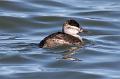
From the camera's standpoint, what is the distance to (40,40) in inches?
742

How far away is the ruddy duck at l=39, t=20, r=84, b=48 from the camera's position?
17.5 meters

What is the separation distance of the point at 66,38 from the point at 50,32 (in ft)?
7.84

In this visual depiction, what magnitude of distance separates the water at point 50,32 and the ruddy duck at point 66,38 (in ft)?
0.70

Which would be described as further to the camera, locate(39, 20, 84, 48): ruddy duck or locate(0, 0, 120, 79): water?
locate(39, 20, 84, 48): ruddy duck

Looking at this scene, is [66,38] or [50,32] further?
[50,32]

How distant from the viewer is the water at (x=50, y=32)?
15.5 meters

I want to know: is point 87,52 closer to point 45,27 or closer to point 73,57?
point 73,57

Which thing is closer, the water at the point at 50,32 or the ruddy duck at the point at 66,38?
the water at the point at 50,32

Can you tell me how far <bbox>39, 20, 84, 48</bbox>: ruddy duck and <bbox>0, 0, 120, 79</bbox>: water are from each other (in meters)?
0.21

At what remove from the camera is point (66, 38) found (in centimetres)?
1792

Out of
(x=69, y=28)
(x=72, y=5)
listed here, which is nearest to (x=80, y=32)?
(x=69, y=28)

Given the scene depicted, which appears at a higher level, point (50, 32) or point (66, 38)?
point (66, 38)

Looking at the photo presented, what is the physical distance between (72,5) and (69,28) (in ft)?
18.0

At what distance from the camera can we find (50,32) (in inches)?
798
